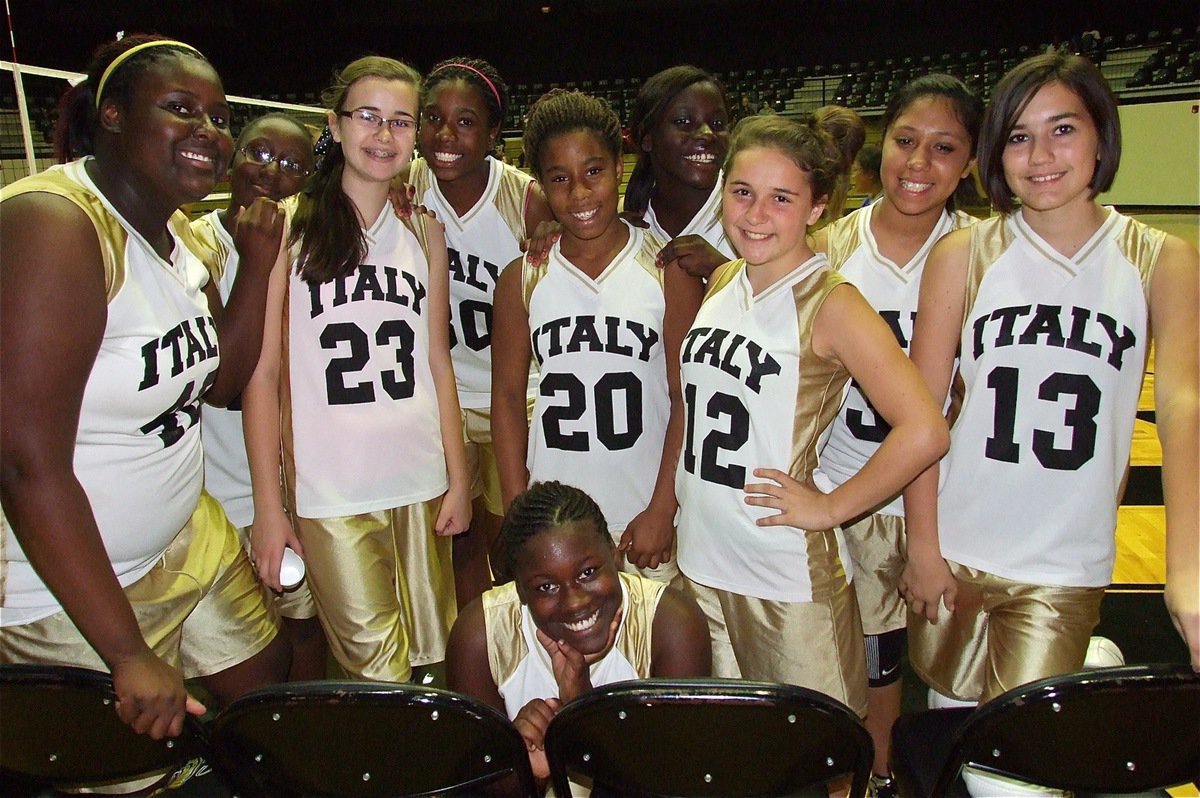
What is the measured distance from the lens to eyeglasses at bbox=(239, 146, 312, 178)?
119 inches

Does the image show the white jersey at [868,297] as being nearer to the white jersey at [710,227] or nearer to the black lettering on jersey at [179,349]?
the white jersey at [710,227]

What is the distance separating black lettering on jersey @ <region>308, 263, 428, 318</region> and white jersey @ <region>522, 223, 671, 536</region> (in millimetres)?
333

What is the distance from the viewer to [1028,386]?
6.45 feet

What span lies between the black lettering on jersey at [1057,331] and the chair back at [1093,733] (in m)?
0.75

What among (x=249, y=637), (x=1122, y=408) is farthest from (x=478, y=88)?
(x=1122, y=408)

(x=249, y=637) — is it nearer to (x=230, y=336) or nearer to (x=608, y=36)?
(x=230, y=336)

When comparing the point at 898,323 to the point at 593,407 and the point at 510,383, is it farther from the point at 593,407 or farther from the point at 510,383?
the point at 510,383

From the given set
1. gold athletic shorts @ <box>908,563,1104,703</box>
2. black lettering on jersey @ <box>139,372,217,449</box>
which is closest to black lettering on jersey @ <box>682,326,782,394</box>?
gold athletic shorts @ <box>908,563,1104,703</box>

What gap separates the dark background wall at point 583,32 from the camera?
15641 millimetres

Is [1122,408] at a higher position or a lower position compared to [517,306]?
lower

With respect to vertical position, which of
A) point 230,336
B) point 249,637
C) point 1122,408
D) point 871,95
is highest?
→ point 871,95

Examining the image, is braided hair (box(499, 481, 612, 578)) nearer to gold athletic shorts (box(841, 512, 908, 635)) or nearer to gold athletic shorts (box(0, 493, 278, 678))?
gold athletic shorts (box(0, 493, 278, 678))

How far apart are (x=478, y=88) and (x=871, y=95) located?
1419 centimetres

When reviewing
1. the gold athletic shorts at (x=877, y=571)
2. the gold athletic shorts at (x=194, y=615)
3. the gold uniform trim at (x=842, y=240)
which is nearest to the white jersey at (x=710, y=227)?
the gold uniform trim at (x=842, y=240)
